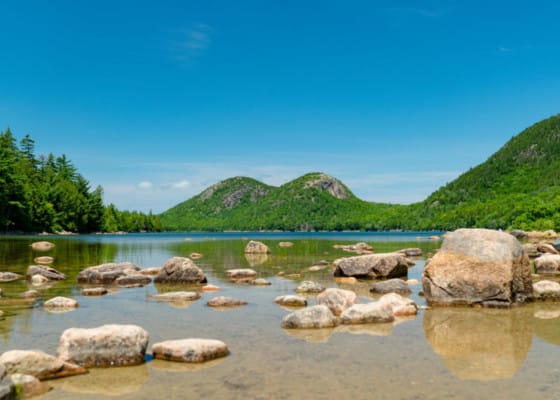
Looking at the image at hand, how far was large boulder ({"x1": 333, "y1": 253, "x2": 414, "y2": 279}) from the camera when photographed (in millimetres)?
23500

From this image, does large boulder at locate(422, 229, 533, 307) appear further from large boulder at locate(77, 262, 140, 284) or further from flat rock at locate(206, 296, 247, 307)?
large boulder at locate(77, 262, 140, 284)

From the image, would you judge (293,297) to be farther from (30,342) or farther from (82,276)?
(82,276)

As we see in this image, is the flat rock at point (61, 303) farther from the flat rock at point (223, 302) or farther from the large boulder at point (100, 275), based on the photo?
the large boulder at point (100, 275)

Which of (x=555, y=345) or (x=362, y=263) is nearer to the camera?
(x=555, y=345)

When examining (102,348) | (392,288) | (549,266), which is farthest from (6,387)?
(549,266)

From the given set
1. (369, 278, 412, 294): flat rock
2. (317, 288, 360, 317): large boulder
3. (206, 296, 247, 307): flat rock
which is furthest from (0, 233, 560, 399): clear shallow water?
(369, 278, 412, 294): flat rock

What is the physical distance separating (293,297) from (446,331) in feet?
17.8

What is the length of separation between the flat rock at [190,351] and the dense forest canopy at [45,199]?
9087cm

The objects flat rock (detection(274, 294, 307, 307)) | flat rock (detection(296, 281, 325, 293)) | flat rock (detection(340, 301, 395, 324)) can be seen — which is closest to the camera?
flat rock (detection(340, 301, 395, 324))

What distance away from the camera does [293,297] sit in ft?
51.1

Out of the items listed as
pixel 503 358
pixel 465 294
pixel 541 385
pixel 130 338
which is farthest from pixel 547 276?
pixel 130 338

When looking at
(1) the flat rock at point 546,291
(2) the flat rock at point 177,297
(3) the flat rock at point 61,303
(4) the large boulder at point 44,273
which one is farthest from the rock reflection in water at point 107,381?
(4) the large boulder at point 44,273

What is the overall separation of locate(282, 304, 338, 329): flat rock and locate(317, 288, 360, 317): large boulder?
1615 mm

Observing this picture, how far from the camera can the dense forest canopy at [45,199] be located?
92750mm
